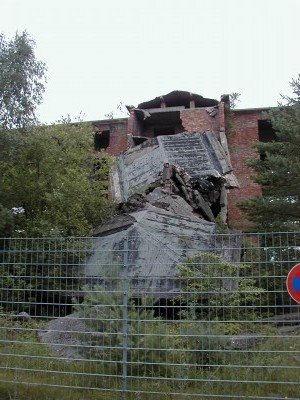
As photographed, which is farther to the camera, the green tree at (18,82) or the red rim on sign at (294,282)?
the green tree at (18,82)

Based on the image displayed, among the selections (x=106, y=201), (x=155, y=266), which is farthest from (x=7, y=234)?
(x=155, y=266)

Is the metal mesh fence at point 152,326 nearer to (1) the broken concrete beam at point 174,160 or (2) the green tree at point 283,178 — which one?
(2) the green tree at point 283,178

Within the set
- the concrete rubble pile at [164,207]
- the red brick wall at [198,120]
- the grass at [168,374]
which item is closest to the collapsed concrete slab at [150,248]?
the concrete rubble pile at [164,207]

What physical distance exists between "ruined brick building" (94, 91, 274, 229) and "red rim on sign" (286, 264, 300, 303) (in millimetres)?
13610

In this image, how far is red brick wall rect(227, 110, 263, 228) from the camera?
2012cm

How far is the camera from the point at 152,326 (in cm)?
597

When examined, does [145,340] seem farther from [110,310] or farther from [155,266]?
[155,266]

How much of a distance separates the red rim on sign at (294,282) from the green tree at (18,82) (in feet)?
28.7

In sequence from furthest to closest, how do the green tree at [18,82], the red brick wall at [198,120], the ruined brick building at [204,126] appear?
the red brick wall at [198,120], the ruined brick building at [204,126], the green tree at [18,82]

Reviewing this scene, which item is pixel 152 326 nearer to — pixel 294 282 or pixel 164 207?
pixel 294 282

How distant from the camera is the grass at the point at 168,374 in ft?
18.3

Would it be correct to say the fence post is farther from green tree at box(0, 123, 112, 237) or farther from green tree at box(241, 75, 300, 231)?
green tree at box(241, 75, 300, 231)

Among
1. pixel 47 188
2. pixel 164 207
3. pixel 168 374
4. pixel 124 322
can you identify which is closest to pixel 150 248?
pixel 164 207

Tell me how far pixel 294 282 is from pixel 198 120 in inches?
630
